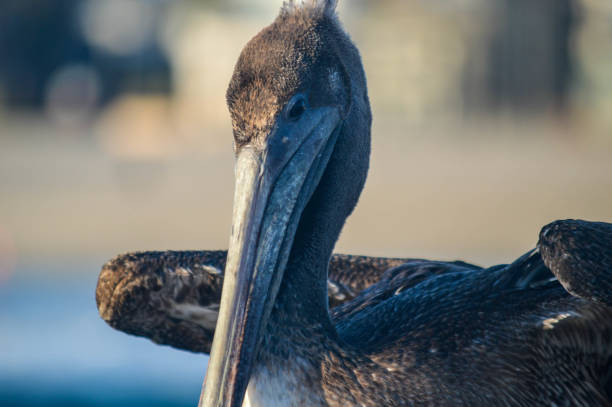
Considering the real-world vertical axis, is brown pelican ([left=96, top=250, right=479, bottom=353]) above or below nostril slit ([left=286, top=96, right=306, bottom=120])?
below

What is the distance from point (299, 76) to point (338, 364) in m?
0.66

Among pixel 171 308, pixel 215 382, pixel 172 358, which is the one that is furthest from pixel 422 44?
pixel 215 382

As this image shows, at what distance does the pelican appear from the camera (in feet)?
7.27

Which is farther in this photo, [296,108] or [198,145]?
[198,145]

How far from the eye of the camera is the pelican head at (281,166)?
220 centimetres

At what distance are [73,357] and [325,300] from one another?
5.47 meters

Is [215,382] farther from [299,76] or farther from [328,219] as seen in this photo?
[299,76]

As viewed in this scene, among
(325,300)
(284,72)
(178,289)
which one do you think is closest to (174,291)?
(178,289)

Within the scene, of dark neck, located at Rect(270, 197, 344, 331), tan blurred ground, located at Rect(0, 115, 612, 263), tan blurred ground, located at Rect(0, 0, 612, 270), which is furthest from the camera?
tan blurred ground, located at Rect(0, 0, 612, 270)

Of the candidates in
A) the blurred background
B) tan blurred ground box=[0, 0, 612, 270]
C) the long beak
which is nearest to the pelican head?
the long beak

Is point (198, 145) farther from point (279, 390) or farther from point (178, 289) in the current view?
point (279, 390)

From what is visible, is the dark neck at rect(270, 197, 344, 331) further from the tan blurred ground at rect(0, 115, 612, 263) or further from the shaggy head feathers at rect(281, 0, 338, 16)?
the tan blurred ground at rect(0, 115, 612, 263)

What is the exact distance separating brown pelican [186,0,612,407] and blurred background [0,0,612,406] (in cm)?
474

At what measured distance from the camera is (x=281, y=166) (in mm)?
2254
